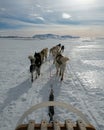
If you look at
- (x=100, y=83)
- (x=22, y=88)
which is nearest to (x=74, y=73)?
(x=100, y=83)

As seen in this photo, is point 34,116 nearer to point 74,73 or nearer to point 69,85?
point 69,85

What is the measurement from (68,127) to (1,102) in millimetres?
4601

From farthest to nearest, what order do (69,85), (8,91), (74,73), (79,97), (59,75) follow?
1. (74,73)
2. (59,75)
3. (69,85)
4. (8,91)
5. (79,97)

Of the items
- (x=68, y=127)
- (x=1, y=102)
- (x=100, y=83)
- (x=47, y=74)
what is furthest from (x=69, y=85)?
(x=68, y=127)

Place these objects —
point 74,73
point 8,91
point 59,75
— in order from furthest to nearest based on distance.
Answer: point 74,73 → point 59,75 → point 8,91

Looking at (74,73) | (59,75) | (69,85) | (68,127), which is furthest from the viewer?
(74,73)

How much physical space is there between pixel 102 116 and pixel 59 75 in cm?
520

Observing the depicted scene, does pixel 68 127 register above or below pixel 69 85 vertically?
above

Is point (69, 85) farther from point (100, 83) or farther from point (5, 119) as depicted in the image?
point (5, 119)

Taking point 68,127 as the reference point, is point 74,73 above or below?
below

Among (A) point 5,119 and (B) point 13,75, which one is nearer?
(A) point 5,119

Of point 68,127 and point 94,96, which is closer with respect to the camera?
point 68,127

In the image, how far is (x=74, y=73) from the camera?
38.8ft

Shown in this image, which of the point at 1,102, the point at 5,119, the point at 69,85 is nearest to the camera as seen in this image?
the point at 5,119
